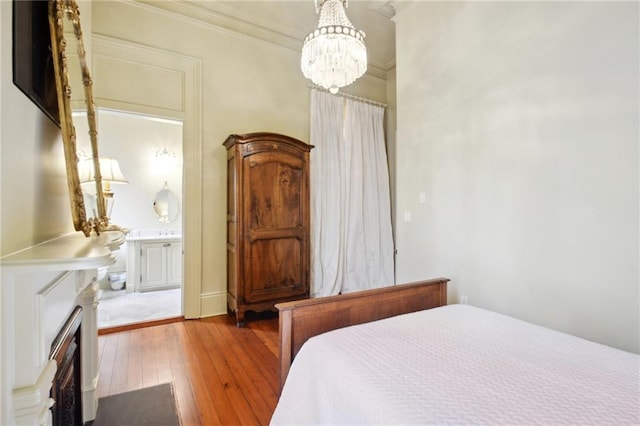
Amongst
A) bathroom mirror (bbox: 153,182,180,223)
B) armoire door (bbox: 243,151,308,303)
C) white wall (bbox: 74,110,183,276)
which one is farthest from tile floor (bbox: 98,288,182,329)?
bathroom mirror (bbox: 153,182,180,223)

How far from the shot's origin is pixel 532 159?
80.3 inches

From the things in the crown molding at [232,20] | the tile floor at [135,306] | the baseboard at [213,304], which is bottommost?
the tile floor at [135,306]

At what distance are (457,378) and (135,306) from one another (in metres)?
3.91

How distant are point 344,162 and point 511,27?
2.34m

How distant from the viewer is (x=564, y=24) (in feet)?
6.20

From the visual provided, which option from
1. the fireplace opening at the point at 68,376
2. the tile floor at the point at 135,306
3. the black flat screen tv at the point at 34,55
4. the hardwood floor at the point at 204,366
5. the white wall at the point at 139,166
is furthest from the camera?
the white wall at the point at 139,166

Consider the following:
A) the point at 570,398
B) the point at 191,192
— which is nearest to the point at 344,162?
the point at 191,192

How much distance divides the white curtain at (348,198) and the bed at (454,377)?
2388 mm

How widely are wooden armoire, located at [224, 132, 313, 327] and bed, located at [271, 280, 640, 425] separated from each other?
66.3 inches

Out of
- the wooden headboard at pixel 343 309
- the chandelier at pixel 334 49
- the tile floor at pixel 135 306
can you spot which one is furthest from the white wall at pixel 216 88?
the wooden headboard at pixel 343 309

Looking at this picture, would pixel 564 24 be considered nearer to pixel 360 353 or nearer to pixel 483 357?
pixel 483 357

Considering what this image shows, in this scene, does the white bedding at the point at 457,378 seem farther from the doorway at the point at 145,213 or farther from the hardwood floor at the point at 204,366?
the doorway at the point at 145,213

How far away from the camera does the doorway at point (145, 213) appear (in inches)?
167

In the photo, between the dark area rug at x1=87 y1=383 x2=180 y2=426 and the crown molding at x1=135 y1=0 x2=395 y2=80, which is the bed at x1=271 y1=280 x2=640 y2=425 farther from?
the crown molding at x1=135 y1=0 x2=395 y2=80
